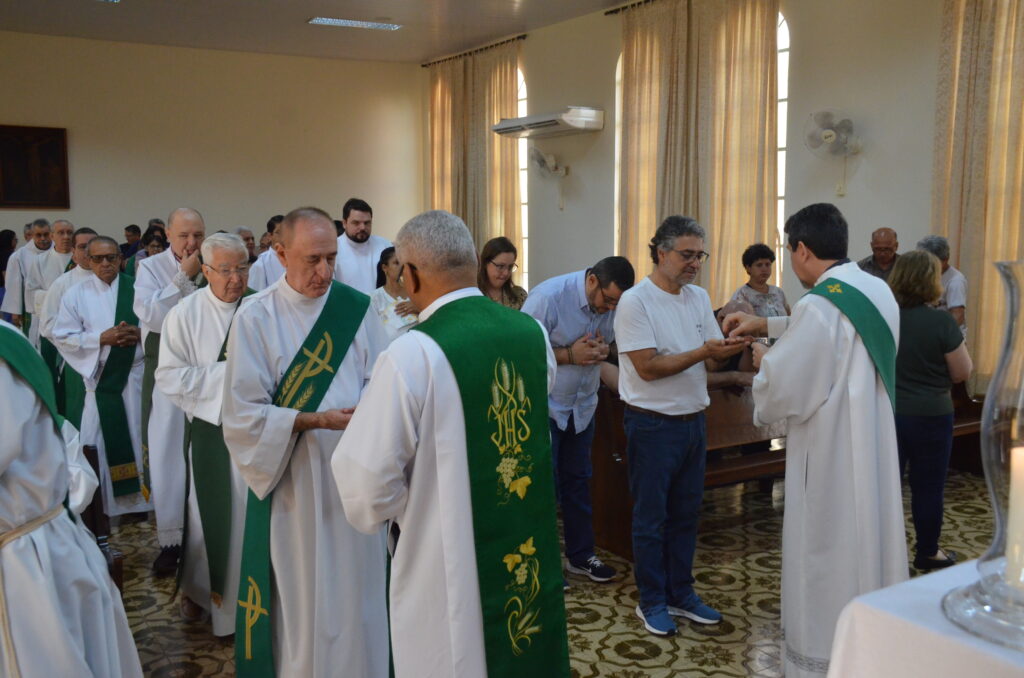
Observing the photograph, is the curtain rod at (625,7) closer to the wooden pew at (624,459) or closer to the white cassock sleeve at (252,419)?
the wooden pew at (624,459)

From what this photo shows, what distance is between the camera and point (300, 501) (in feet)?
9.77

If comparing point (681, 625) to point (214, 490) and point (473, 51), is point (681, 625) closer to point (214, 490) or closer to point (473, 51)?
point (214, 490)

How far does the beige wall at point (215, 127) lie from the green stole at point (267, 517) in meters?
10.9

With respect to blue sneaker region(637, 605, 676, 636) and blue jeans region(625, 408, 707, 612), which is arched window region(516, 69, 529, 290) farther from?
blue sneaker region(637, 605, 676, 636)

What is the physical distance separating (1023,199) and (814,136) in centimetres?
184

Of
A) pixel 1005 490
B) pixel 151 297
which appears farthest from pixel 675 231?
pixel 151 297

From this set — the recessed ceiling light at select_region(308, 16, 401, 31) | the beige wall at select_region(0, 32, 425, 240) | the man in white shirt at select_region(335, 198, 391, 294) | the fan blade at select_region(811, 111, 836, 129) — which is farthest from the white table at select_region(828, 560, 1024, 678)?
the beige wall at select_region(0, 32, 425, 240)

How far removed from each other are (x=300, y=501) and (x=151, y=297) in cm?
255

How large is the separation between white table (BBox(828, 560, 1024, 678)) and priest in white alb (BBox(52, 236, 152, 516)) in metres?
4.85

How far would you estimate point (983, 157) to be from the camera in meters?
7.04

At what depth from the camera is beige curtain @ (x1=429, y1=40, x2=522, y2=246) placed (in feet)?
40.4

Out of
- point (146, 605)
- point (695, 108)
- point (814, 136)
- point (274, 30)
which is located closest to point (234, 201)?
point (274, 30)

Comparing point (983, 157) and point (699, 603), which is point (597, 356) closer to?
point (699, 603)

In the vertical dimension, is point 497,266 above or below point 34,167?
below
